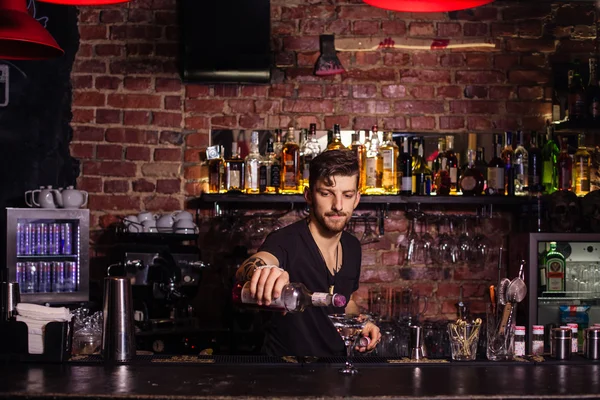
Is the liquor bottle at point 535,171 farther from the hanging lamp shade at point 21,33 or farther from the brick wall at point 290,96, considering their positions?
the hanging lamp shade at point 21,33

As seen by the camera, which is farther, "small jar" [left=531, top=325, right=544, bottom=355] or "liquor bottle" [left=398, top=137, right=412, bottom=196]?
"liquor bottle" [left=398, top=137, right=412, bottom=196]

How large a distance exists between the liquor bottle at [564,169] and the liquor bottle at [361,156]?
1087mm

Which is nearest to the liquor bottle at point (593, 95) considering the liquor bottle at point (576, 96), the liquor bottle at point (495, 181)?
the liquor bottle at point (576, 96)

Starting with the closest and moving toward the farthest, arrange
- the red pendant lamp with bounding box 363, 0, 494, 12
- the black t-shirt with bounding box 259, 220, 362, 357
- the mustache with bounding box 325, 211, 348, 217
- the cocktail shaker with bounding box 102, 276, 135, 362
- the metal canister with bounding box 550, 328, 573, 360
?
the red pendant lamp with bounding box 363, 0, 494, 12, the cocktail shaker with bounding box 102, 276, 135, 362, the metal canister with bounding box 550, 328, 573, 360, the black t-shirt with bounding box 259, 220, 362, 357, the mustache with bounding box 325, 211, 348, 217

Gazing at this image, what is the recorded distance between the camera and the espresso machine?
155 inches

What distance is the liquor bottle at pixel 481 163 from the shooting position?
4443 millimetres

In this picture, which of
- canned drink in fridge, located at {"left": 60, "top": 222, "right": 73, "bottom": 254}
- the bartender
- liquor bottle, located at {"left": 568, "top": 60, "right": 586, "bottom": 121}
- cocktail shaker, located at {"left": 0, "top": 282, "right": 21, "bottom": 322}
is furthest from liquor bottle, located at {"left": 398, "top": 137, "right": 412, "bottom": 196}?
cocktail shaker, located at {"left": 0, "top": 282, "right": 21, "bottom": 322}

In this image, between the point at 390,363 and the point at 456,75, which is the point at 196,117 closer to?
the point at 456,75

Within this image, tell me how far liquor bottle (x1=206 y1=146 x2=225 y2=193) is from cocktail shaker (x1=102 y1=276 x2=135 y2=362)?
5.91 feet

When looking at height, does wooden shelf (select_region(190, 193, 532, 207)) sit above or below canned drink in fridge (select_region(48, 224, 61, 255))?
above

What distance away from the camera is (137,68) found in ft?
15.0

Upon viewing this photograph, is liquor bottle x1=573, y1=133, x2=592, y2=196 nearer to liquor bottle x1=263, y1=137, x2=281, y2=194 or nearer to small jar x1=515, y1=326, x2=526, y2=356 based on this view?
liquor bottle x1=263, y1=137, x2=281, y2=194

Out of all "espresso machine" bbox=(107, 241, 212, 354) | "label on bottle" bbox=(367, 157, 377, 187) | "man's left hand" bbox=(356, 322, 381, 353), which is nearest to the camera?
"man's left hand" bbox=(356, 322, 381, 353)

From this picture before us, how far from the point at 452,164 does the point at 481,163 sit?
0.17 meters
